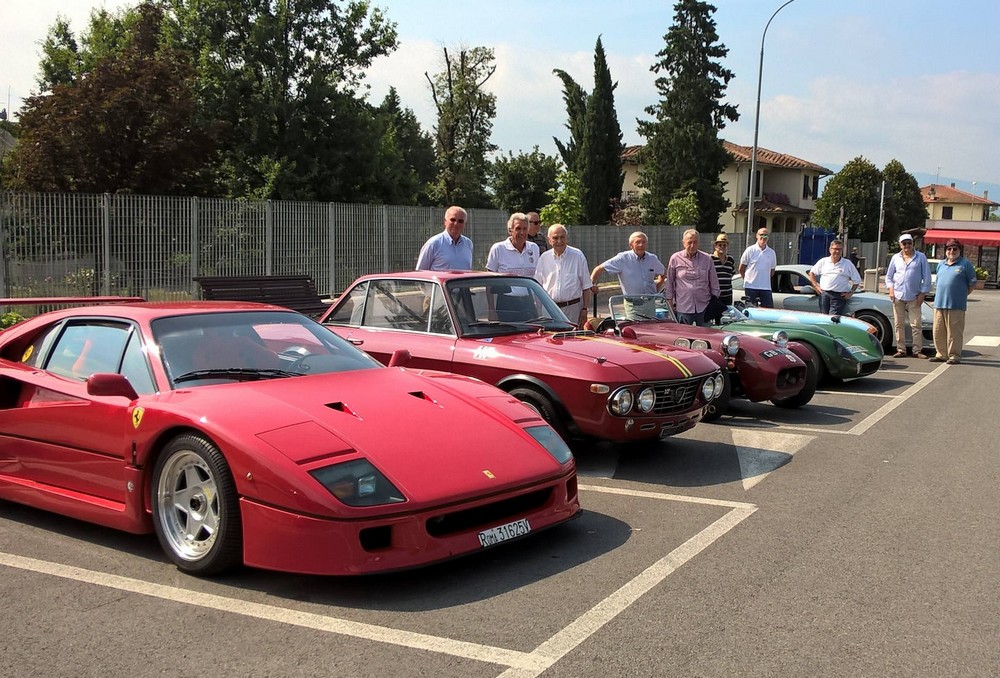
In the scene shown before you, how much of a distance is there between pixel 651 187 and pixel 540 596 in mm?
49747

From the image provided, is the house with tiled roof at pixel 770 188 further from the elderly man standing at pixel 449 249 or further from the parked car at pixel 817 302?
the elderly man standing at pixel 449 249

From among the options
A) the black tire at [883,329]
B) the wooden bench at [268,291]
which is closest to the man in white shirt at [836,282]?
the black tire at [883,329]

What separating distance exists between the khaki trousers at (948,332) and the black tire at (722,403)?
22.0 ft

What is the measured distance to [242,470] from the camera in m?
4.18

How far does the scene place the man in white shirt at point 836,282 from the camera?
14.2m

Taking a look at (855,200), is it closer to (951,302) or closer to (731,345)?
(951,302)

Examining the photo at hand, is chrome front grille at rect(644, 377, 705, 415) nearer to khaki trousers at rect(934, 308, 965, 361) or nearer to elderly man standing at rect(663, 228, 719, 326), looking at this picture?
elderly man standing at rect(663, 228, 719, 326)

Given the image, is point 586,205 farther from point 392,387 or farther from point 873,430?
point 392,387

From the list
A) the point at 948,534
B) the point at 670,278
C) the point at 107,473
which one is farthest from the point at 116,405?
the point at 670,278

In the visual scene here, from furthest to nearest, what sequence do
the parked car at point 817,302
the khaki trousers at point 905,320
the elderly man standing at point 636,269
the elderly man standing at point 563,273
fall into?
1. the parked car at point 817,302
2. the khaki trousers at point 905,320
3. the elderly man standing at point 636,269
4. the elderly man standing at point 563,273

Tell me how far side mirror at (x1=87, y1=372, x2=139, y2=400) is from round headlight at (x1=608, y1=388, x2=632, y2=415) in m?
3.14

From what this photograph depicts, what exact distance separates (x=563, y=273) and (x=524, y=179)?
163 feet

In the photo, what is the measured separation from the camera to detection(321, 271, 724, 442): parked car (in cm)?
649

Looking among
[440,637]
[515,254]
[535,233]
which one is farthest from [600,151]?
[440,637]
